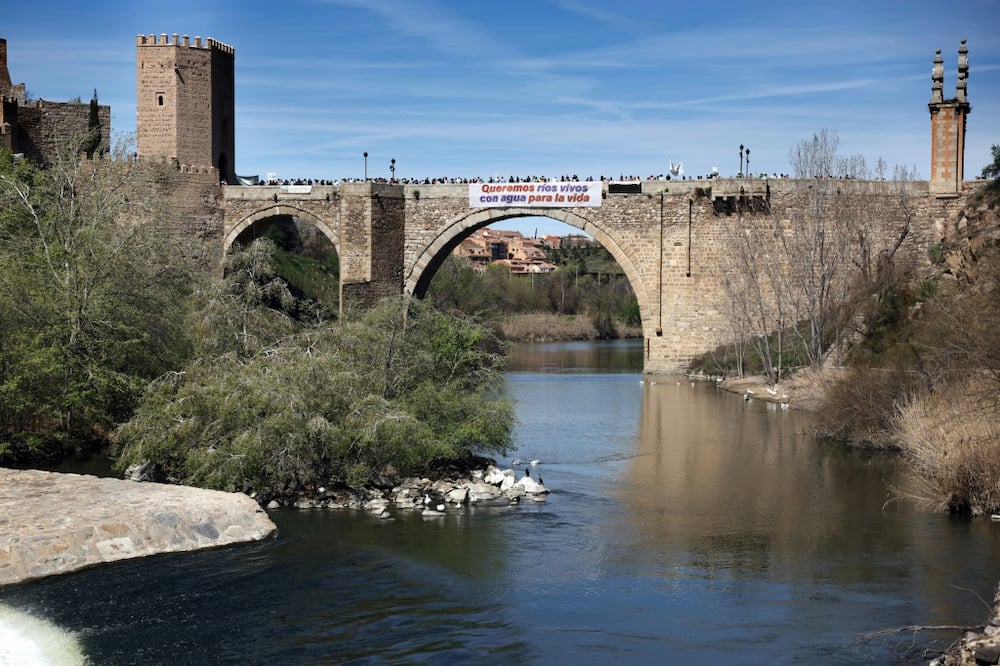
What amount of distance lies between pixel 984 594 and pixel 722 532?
134 inches

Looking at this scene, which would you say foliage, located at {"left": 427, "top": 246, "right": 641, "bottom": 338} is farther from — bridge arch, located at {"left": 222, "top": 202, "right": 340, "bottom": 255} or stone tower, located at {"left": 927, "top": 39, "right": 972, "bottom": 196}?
stone tower, located at {"left": 927, "top": 39, "right": 972, "bottom": 196}

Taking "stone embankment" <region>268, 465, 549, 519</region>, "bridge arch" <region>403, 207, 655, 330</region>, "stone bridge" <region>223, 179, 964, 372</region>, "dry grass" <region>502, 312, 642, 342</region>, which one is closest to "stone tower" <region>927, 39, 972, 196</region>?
"stone bridge" <region>223, 179, 964, 372</region>

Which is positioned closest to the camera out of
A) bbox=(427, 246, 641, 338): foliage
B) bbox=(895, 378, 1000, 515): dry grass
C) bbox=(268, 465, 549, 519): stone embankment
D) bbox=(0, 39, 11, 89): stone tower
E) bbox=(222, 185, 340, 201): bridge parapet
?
bbox=(895, 378, 1000, 515): dry grass

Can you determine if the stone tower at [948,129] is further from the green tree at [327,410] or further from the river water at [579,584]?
the green tree at [327,410]

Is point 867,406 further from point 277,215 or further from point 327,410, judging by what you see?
point 277,215

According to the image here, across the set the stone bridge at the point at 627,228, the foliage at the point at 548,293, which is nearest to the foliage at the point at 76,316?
the stone bridge at the point at 627,228

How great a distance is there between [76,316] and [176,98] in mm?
20058

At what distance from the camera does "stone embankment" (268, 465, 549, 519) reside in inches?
574

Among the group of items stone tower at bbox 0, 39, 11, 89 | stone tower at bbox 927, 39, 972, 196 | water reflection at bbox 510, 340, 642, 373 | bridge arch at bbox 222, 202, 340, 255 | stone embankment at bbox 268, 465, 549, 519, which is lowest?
stone embankment at bbox 268, 465, 549, 519

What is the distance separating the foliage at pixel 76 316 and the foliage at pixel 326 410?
1.39 metres

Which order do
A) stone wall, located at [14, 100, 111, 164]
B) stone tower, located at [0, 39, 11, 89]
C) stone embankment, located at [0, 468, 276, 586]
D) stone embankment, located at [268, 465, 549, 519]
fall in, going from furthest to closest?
stone tower, located at [0, 39, 11, 89] < stone wall, located at [14, 100, 111, 164] < stone embankment, located at [268, 465, 549, 519] < stone embankment, located at [0, 468, 276, 586]

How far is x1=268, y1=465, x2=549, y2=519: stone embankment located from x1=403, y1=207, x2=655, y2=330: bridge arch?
1664 cm

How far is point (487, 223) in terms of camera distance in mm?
33781

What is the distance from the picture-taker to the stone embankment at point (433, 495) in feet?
47.8
